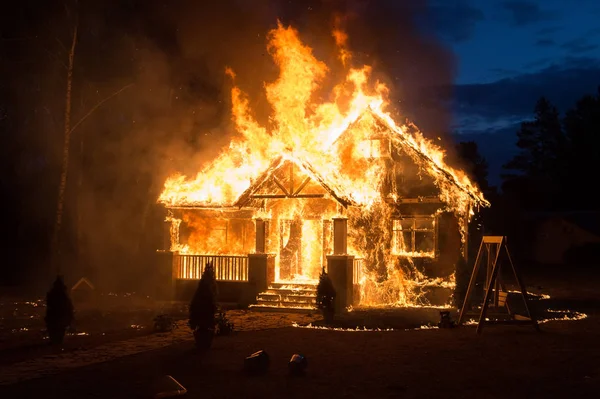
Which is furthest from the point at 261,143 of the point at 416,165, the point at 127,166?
the point at 127,166

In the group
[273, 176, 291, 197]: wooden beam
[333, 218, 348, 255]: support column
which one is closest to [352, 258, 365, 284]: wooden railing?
[333, 218, 348, 255]: support column

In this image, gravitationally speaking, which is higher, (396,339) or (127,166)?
(127,166)

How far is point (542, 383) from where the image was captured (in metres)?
10.1

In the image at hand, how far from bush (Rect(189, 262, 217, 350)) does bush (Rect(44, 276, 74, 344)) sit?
290cm

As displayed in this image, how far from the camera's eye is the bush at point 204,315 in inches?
510

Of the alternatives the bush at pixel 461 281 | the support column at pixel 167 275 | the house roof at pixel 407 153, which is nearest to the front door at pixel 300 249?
the house roof at pixel 407 153

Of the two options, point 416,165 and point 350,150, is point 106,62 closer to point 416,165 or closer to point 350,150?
point 350,150

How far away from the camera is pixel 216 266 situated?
22406 mm

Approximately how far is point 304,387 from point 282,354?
270cm

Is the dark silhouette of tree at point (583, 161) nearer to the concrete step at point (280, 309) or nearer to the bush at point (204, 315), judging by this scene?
the concrete step at point (280, 309)

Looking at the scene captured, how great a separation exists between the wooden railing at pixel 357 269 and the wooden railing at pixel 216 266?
386 cm

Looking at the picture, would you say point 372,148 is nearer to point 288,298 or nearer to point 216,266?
point 288,298

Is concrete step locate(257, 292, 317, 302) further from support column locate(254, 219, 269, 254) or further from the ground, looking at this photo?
the ground

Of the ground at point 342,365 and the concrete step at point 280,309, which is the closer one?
the ground at point 342,365
